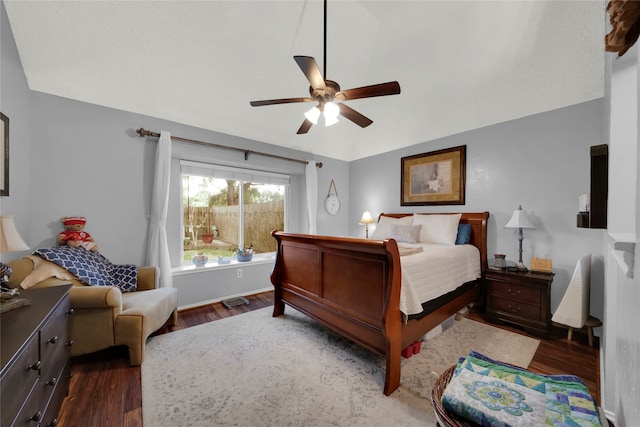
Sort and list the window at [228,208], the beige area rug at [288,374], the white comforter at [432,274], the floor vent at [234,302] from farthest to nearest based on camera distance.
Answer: the window at [228,208] < the floor vent at [234,302] < the white comforter at [432,274] < the beige area rug at [288,374]

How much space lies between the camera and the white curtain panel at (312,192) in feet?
14.5

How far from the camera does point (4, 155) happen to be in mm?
1894

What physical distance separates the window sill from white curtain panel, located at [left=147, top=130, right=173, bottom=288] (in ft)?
0.71

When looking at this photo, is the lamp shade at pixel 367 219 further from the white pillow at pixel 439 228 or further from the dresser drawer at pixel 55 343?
the dresser drawer at pixel 55 343

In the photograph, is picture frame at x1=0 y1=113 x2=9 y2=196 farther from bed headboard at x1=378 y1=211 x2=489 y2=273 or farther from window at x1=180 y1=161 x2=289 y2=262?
bed headboard at x1=378 y1=211 x2=489 y2=273

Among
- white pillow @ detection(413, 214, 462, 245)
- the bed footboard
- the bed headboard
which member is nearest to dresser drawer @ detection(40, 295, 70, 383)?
the bed footboard

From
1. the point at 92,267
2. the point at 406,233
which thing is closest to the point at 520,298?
the point at 406,233

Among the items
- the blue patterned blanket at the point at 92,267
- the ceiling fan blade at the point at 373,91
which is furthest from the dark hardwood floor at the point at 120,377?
the ceiling fan blade at the point at 373,91

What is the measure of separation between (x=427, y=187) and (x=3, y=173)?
15.1 feet

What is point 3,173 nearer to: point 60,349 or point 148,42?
point 60,349

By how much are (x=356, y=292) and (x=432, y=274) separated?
0.74 m

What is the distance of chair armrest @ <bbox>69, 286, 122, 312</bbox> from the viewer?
1867 mm

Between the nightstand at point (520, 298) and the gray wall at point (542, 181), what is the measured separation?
0.38 m

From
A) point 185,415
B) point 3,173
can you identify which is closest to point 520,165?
point 185,415
